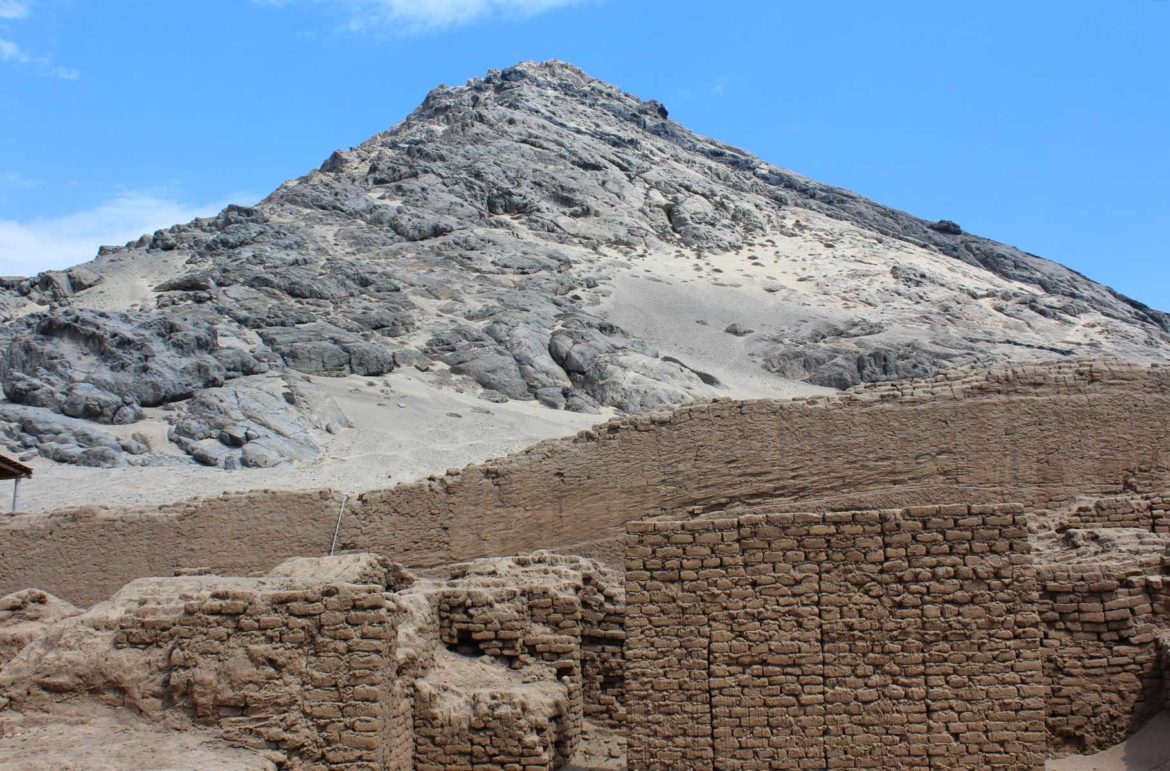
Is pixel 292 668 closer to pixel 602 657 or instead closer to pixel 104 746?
pixel 104 746

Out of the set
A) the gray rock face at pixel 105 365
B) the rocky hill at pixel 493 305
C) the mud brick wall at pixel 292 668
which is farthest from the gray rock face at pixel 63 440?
the mud brick wall at pixel 292 668

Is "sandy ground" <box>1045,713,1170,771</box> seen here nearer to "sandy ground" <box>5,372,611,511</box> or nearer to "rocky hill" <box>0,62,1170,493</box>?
"sandy ground" <box>5,372,611,511</box>

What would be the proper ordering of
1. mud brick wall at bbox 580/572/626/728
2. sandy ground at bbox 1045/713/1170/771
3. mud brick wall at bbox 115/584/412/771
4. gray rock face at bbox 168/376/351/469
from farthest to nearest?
gray rock face at bbox 168/376/351/469 → mud brick wall at bbox 580/572/626/728 → sandy ground at bbox 1045/713/1170/771 → mud brick wall at bbox 115/584/412/771

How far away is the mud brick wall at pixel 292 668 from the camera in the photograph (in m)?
7.90

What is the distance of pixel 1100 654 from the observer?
30.2ft

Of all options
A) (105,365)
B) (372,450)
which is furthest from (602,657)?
(105,365)

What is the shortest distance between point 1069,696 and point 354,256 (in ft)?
131

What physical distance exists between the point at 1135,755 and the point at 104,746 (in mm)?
7240

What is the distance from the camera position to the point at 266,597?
26.9 ft

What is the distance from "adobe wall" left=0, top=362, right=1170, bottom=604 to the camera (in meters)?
13.1

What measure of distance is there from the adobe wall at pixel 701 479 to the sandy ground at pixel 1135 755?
4240 mm

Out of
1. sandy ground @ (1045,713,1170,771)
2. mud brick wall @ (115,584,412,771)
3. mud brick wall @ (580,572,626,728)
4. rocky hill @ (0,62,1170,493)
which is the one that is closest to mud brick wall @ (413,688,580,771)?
mud brick wall @ (115,584,412,771)

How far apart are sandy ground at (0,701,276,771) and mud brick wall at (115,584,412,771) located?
0.76 feet

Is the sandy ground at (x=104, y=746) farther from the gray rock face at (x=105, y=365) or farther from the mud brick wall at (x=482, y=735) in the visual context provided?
the gray rock face at (x=105, y=365)
